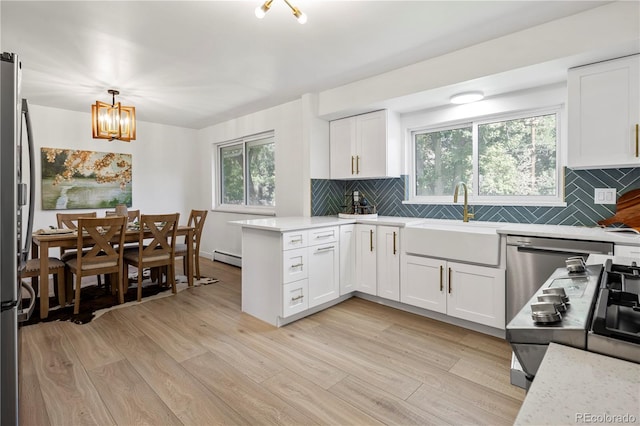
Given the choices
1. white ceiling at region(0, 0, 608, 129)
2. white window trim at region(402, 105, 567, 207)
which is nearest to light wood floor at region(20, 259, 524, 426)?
white window trim at region(402, 105, 567, 207)

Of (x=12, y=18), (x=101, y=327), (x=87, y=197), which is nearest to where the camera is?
(x=12, y=18)

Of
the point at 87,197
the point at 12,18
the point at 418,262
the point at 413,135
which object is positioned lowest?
the point at 418,262

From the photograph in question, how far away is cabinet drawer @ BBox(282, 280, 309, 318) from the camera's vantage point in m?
2.75

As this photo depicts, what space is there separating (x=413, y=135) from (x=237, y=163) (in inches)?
114

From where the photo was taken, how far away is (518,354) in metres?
0.69

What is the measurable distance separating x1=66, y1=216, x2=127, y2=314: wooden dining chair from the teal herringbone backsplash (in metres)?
2.07

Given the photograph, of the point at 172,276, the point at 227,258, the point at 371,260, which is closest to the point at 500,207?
the point at 371,260

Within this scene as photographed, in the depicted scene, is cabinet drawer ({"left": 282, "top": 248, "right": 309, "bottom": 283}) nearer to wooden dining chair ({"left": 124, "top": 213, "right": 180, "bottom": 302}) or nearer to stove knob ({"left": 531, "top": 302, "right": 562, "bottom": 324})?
wooden dining chair ({"left": 124, "top": 213, "right": 180, "bottom": 302})

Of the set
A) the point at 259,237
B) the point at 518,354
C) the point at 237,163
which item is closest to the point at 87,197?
the point at 237,163

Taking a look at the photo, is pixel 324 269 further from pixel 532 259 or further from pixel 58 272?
pixel 58 272

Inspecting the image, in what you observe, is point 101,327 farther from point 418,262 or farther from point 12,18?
point 418,262

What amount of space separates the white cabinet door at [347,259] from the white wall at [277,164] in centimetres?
79

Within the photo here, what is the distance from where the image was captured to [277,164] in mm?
4328

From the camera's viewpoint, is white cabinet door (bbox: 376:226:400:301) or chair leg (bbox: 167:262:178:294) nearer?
white cabinet door (bbox: 376:226:400:301)
